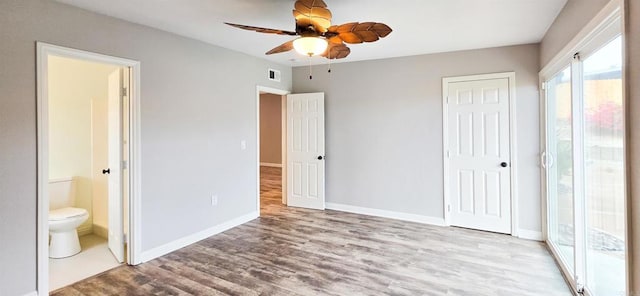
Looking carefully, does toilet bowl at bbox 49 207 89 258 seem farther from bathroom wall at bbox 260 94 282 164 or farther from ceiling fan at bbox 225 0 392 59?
bathroom wall at bbox 260 94 282 164

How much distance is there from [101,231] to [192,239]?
50.1 inches

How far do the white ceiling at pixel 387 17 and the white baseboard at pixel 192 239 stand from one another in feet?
7.85

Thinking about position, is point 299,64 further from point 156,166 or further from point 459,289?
point 459,289

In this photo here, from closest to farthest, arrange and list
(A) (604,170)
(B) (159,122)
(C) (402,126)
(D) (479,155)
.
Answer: (A) (604,170), (B) (159,122), (D) (479,155), (C) (402,126)

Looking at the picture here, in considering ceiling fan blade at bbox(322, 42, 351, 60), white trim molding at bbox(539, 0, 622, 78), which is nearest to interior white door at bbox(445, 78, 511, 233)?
white trim molding at bbox(539, 0, 622, 78)

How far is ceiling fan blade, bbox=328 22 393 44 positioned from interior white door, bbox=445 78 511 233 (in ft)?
7.32

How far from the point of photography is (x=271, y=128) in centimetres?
995

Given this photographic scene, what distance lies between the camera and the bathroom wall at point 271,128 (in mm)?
9766

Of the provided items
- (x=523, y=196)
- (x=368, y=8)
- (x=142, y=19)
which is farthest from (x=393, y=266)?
(x=142, y=19)

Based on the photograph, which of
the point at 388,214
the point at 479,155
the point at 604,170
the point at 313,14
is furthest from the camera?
the point at 388,214

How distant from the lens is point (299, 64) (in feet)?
16.8

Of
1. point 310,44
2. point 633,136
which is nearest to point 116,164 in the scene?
point 310,44

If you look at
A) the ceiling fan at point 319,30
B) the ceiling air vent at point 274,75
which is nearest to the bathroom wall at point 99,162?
the ceiling air vent at point 274,75

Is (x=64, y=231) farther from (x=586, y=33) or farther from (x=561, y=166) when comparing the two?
(x=561, y=166)
